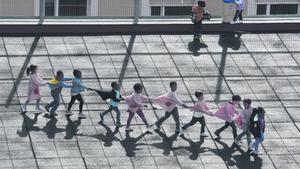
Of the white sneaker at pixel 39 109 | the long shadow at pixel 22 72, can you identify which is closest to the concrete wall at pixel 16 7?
the long shadow at pixel 22 72

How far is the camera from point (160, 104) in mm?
33562

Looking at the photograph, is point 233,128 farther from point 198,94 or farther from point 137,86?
point 137,86

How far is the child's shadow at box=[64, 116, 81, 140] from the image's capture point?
3303 centimetres

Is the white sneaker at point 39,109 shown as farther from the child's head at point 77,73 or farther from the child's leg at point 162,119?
the child's leg at point 162,119

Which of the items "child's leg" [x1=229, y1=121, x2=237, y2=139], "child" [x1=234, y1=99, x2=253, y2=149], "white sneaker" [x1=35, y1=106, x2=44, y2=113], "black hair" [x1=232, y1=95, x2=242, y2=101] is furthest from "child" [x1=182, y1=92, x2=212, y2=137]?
"white sneaker" [x1=35, y1=106, x2=44, y2=113]

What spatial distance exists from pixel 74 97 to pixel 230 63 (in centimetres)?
576

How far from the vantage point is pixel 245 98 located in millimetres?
35375

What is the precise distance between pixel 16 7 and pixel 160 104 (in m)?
7.67

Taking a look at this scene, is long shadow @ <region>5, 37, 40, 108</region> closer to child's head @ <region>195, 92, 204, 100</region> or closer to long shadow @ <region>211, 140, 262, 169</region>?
child's head @ <region>195, 92, 204, 100</region>

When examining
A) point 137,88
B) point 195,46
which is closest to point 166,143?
point 137,88

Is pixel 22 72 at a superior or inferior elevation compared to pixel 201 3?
inferior

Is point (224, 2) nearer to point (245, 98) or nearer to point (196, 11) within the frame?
Answer: point (196, 11)

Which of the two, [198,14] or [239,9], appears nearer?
[198,14]

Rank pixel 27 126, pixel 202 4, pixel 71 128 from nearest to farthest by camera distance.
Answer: pixel 27 126 → pixel 71 128 → pixel 202 4
